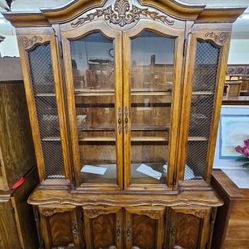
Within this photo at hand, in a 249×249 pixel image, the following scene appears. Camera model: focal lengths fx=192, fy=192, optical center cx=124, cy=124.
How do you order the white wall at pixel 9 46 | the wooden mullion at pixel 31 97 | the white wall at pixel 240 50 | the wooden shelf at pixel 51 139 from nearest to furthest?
the wooden mullion at pixel 31 97
the wooden shelf at pixel 51 139
the white wall at pixel 9 46
the white wall at pixel 240 50

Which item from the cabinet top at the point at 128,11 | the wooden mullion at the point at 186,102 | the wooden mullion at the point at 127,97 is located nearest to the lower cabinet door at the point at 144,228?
the wooden mullion at the point at 127,97

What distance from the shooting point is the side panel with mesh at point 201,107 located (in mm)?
1201

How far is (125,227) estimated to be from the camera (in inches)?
55.5

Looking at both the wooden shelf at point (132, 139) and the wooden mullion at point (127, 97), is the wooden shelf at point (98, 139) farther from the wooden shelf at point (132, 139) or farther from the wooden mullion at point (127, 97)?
the wooden mullion at point (127, 97)

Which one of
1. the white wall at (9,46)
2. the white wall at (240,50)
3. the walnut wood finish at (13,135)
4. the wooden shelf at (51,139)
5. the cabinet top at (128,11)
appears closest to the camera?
the cabinet top at (128,11)

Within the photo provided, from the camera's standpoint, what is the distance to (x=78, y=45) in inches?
47.6

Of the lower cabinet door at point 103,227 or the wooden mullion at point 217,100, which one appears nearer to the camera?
the wooden mullion at point 217,100

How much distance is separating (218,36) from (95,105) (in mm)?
917

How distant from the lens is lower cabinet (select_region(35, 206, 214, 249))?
1.35 metres

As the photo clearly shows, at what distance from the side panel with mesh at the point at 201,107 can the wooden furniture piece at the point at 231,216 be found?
0.59ft

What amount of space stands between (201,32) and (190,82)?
0.29m

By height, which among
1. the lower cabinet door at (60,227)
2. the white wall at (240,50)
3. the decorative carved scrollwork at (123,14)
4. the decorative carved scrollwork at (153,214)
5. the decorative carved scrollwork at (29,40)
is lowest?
the lower cabinet door at (60,227)

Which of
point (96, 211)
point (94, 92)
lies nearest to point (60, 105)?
point (94, 92)

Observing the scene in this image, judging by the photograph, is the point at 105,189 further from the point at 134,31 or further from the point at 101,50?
the point at 134,31
